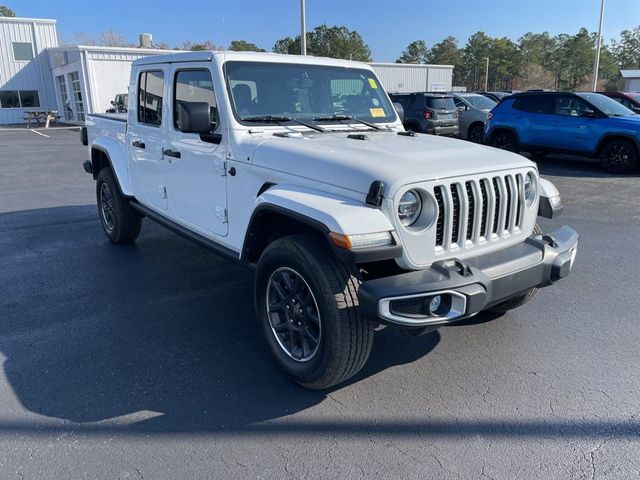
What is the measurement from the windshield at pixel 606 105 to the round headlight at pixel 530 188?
929 cm

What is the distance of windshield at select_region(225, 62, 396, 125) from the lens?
3.84 meters

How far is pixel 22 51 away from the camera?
33062mm

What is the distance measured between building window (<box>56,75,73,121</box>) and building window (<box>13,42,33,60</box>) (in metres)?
2.74

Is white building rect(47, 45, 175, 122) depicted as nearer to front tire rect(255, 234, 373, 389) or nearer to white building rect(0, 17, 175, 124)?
white building rect(0, 17, 175, 124)

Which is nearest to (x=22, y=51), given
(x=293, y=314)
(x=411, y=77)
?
(x=411, y=77)

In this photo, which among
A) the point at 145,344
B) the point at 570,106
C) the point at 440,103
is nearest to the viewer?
the point at 145,344

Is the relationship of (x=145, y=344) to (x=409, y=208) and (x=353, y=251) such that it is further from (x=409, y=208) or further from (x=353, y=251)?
(x=409, y=208)

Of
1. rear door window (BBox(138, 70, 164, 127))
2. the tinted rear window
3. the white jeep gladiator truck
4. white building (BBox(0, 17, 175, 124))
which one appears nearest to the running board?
the white jeep gladiator truck

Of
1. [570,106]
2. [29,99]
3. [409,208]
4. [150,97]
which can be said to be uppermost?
[29,99]

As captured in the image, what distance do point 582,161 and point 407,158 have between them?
11.9 m

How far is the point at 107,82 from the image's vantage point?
87.8 feet

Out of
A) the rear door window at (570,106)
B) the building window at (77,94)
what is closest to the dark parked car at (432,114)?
the rear door window at (570,106)

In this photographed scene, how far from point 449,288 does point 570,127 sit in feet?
34.8

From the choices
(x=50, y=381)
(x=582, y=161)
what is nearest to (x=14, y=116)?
(x=582, y=161)
